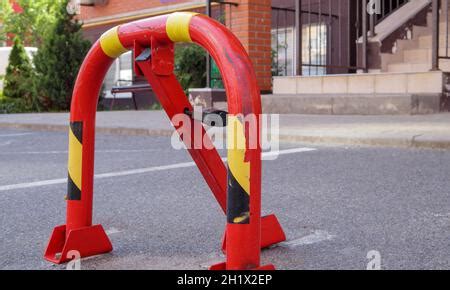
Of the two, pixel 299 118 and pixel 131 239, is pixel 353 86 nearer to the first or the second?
pixel 299 118

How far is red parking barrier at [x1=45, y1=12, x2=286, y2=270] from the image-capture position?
2256 mm

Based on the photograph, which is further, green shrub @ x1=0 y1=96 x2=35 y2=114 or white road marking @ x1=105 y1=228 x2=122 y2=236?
green shrub @ x1=0 y1=96 x2=35 y2=114

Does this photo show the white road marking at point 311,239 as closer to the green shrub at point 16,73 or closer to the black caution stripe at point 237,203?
the black caution stripe at point 237,203

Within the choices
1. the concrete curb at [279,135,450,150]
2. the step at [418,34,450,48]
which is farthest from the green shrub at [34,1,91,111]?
the concrete curb at [279,135,450,150]

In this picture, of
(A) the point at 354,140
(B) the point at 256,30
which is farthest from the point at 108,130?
(A) the point at 354,140

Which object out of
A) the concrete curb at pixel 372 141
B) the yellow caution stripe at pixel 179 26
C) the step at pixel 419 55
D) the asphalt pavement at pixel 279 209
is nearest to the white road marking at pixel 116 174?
the asphalt pavement at pixel 279 209

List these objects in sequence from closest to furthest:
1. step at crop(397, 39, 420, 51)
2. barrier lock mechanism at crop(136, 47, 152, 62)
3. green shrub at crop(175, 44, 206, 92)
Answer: barrier lock mechanism at crop(136, 47, 152, 62) < step at crop(397, 39, 420, 51) < green shrub at crop(175, 44, 206, 92)

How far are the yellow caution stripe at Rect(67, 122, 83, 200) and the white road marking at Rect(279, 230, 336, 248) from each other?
1.07 metres

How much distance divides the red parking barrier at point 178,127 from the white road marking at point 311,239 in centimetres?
5

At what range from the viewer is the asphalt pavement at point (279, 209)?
2.91 meters

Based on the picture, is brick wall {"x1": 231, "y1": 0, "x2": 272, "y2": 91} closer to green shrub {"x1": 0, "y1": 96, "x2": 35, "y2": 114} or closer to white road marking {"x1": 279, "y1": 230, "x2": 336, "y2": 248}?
white road marking {"x1": 279, "y1": 230, "x2": 336, "y2": 248}
